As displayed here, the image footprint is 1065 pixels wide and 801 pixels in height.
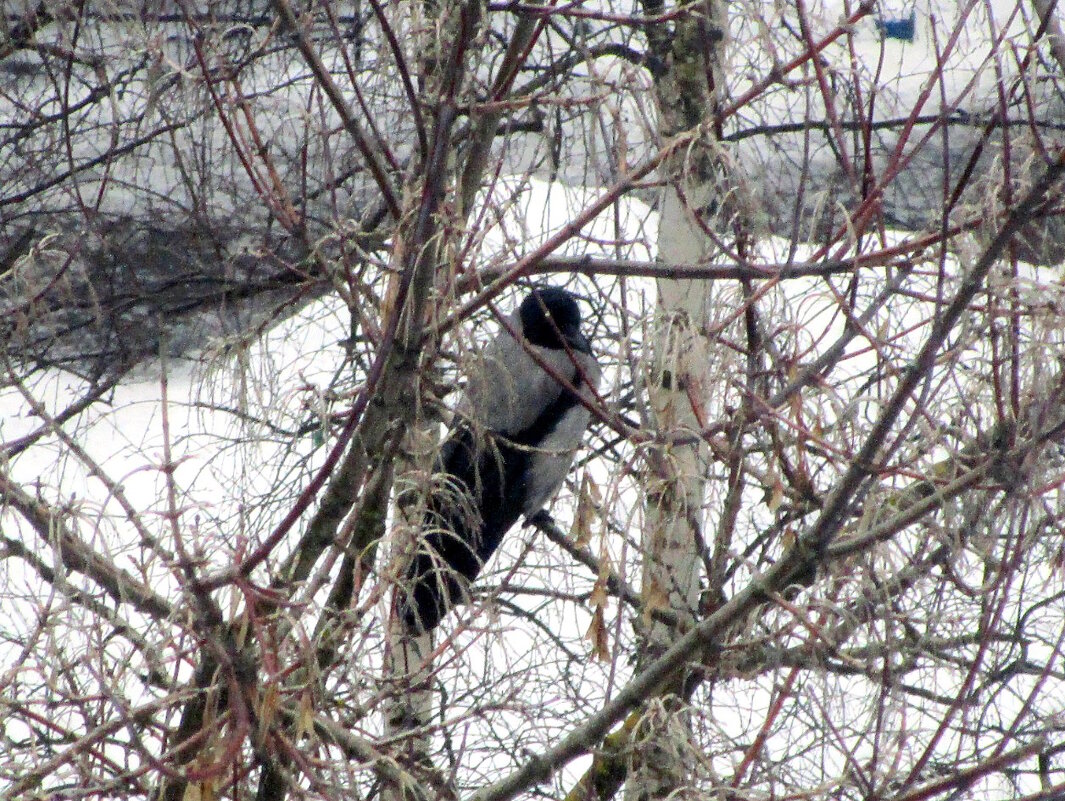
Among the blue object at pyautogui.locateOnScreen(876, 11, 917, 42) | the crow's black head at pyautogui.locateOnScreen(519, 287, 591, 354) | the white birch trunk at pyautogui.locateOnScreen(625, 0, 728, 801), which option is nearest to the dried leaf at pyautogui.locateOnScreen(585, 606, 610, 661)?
the white birch trunk at pyautogui.locateOnScreen(625, 0, 728, 801)

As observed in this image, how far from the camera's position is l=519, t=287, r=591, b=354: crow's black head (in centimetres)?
431

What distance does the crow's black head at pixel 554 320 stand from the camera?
4309mm

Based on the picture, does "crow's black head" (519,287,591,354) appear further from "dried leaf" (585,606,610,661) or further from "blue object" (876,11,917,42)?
"dried leaf" (585,606,610,661)

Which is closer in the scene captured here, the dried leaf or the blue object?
the dried leaf

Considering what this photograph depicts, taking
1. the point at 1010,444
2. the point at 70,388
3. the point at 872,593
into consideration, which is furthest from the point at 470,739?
the point at 1010,444

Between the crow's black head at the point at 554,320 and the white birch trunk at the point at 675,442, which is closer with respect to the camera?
the white birch trunk at the point at 675,442

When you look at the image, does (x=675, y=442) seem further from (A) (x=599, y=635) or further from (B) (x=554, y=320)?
(B) (x=554, y=320)

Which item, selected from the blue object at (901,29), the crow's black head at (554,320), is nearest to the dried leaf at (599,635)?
the crow's black head at (554,320)

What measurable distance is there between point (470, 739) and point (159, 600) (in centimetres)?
212

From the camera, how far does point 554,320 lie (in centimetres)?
427

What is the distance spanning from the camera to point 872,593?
89.1 inches

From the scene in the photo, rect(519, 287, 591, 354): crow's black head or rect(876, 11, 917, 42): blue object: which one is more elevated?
rect(876, 11, 917, 42): blue object

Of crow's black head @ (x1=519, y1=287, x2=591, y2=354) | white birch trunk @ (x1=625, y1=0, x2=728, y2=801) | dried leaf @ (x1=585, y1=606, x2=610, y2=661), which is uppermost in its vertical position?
crow's black head @ (x1=519, y1=287, x2=591, y2=354)

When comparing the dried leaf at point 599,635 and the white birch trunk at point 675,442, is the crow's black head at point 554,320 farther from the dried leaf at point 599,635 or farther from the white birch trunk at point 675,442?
the dried leaf at point 599,635
